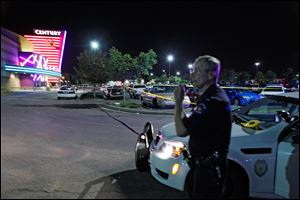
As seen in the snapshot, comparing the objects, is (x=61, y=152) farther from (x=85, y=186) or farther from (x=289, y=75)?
(x=289, y=75)

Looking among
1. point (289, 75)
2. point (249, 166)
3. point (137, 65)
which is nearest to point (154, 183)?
point (249, 166)

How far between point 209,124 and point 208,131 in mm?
63

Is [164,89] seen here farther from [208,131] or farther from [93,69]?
[208,131]

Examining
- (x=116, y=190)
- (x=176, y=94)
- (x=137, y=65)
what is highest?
(x=137, y=65)

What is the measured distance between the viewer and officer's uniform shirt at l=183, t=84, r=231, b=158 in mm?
2801

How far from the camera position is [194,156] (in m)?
2.93

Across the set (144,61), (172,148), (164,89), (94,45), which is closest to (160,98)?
(164,89)

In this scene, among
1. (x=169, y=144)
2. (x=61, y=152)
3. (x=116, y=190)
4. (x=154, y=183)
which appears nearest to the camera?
(x=169, y=144)

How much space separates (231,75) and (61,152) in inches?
3692

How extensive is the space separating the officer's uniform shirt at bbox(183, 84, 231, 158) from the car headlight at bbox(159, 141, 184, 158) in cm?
134

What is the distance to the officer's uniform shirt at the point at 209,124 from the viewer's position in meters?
2.80

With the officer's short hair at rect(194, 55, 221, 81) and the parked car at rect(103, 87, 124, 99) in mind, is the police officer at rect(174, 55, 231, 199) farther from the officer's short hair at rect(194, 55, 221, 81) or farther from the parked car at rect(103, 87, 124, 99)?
the parked car at rect(103, 87, 124, 99)

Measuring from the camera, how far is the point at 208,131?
2.81 metres

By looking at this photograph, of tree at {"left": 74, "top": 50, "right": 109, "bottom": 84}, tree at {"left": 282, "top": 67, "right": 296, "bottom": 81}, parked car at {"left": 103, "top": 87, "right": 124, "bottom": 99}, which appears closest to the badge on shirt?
parked car at {"left": 103, "top": 87, "right": 124, "bottom": 99}
